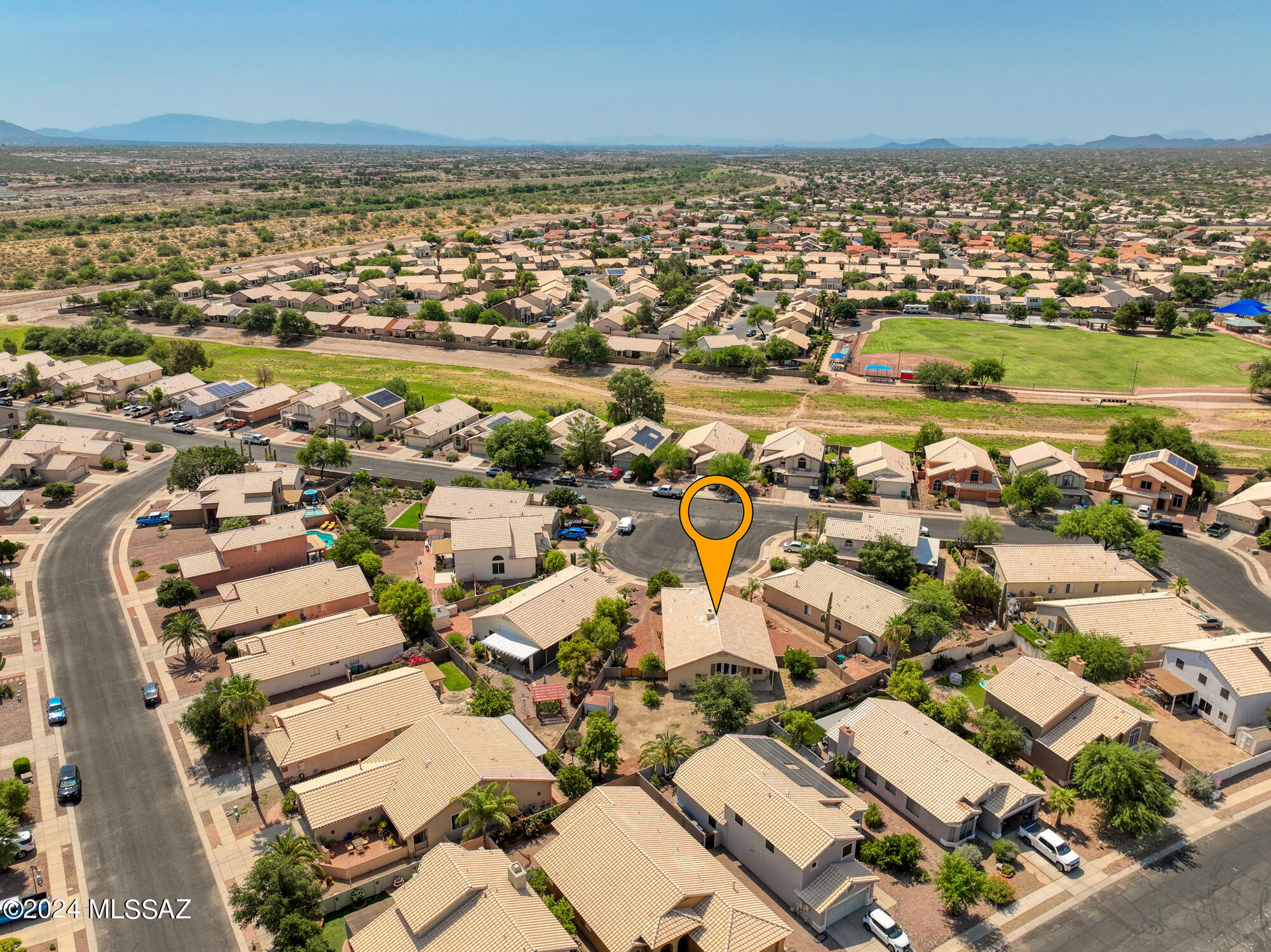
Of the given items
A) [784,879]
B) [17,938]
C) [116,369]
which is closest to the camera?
[17,938]

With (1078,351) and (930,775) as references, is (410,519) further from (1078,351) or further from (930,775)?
(1078,351)

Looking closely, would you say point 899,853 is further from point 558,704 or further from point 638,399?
point 638,399

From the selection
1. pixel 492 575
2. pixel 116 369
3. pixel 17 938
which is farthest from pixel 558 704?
pixel 116 369

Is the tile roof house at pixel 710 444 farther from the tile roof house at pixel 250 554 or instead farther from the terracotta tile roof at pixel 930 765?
the terracotta tile roof at pixel 930 765

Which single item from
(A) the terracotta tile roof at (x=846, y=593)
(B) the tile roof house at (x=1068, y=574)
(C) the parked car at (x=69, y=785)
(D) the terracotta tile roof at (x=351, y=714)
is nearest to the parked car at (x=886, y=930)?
(A) the terracotta tile roof at (x=846, y=593)

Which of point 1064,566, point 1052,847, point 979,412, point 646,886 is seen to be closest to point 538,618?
point 646,886
